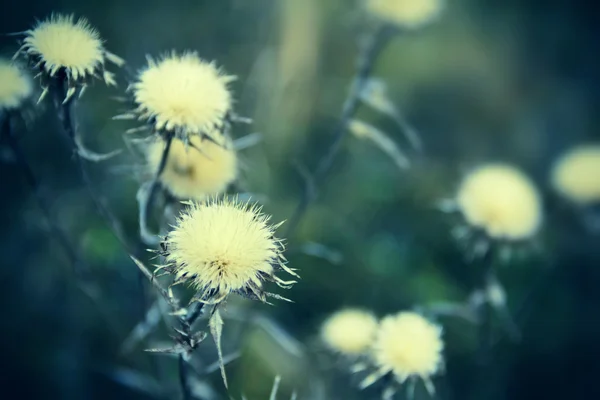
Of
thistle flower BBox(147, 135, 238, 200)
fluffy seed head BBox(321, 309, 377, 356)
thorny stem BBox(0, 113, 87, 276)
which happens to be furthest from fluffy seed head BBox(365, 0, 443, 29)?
thorny stem BBox(0, 113, 87, 276)

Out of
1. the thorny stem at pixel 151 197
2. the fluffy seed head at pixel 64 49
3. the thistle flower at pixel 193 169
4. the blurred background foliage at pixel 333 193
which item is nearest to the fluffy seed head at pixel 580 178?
the blurred background foliage at pixel 333 193

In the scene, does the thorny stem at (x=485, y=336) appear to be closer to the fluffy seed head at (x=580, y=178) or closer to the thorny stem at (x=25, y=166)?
the fluffy seed head at (x=580, y=178)

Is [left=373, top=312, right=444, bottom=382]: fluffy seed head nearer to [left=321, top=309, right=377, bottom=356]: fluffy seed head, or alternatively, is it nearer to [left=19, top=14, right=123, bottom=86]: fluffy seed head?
[left=321, top=309, right=377, bottom=356]: fluffy seed head

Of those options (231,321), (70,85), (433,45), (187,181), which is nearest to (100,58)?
(70,85)

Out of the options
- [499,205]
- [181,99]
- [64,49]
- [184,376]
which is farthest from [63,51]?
[499,205]

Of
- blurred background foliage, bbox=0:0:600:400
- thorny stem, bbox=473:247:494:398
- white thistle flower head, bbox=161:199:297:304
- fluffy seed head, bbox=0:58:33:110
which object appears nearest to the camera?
white thistle flower head, bbox=161:199:297:304

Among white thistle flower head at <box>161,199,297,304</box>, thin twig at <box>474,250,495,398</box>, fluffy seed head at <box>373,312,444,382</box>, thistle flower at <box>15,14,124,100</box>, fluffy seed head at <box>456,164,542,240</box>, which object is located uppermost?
fluffy seed head at <box>456,164,542,240</box>

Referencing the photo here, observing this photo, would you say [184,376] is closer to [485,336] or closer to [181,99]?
[181,99]
